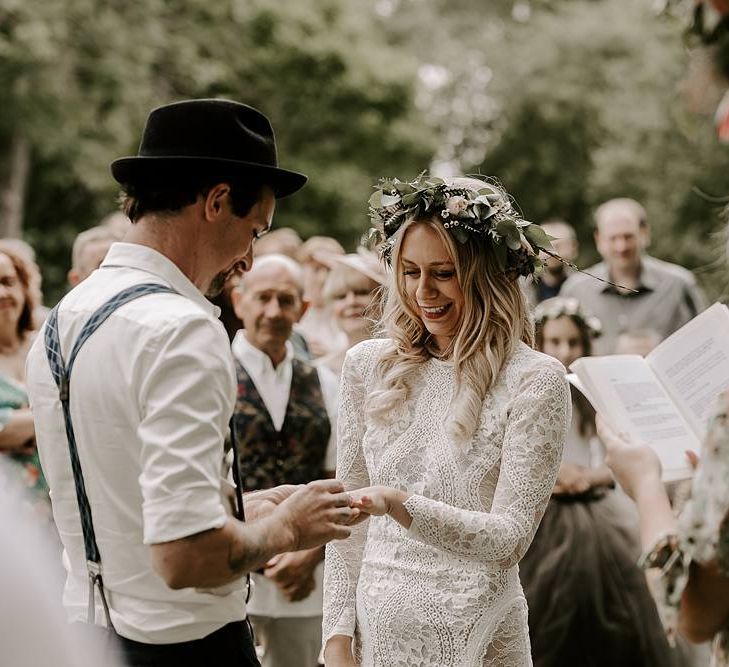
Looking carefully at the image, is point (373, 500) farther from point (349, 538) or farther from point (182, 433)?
point (182, 433)

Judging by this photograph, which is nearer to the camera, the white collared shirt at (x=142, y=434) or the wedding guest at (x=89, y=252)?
the white collared shirt at (x=142, y=434)

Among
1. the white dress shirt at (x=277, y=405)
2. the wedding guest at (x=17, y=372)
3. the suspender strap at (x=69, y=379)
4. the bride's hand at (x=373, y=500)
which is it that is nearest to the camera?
the suspender strap at (x=69, y=379)

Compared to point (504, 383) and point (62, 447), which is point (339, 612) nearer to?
point (504, 383)

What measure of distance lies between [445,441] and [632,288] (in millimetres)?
5541

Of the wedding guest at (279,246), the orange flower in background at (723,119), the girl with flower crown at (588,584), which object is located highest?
the orange flower in background at (723,119)

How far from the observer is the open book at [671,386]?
326 centimetres

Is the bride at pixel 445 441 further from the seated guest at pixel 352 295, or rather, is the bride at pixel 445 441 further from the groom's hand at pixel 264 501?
the seated guest at pixel 352 295

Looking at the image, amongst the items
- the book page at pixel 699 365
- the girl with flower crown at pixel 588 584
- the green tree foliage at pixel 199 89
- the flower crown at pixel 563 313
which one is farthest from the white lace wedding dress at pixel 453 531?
the green tree foliage at pixel 199 89

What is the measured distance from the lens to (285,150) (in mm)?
21984

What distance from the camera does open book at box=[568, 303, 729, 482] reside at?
3.26 metres

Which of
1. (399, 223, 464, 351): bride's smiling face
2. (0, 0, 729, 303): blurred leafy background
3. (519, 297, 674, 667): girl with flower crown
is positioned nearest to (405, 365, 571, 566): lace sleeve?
(399, 223, 464, 351): bride's smiling face

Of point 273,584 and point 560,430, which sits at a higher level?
point 560,430

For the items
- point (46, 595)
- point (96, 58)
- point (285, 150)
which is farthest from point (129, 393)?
point (285, 150)

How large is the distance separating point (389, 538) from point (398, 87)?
2004cm
